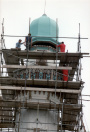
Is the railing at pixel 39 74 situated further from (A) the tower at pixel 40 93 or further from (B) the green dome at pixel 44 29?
(B) the green dome at pixel 44 29

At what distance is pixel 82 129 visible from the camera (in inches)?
1282

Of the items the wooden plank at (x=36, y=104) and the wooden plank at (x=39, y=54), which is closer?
the wooden plank at (x=36, y=104)

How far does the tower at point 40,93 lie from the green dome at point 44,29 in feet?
11.3

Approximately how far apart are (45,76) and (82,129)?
18.1 ft

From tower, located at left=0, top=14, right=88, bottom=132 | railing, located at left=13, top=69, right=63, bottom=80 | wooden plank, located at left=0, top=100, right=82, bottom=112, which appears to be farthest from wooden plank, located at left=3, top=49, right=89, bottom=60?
wooden plank, located at left=0, top=100, right=82, bottom=112

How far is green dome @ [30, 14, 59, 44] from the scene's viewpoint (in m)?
38.2

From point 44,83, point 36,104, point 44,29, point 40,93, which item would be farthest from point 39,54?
point 44,29

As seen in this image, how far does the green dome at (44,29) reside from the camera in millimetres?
38156

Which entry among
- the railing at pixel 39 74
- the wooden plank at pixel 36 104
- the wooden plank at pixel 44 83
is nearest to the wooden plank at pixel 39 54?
the railing at pixel 39 74

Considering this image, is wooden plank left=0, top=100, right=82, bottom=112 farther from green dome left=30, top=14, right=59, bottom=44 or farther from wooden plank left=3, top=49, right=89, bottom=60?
green dome left=30, top=14, right=59, bottom=44

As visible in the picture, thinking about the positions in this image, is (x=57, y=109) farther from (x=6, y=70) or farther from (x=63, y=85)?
(x=6, y=70)

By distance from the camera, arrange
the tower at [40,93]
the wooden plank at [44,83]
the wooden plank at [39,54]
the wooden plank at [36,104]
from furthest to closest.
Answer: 1. the wooden plank at [39,54]
2. the wooden plank at [44,83]
3. the tower at [40,93]
4. the wooden plank at [36,104]

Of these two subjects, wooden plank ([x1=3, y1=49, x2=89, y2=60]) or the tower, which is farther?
wooden plank ([x1=3, y1=49, x2=89, y2=60])

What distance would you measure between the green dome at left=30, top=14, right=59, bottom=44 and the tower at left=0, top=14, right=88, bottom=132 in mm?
3443
